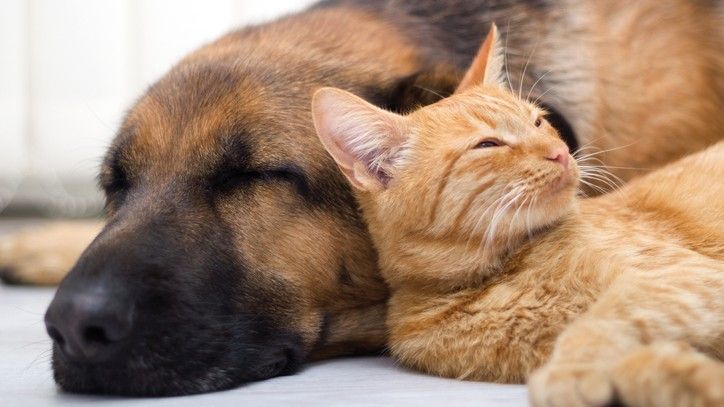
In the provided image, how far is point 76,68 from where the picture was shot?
4.53 m

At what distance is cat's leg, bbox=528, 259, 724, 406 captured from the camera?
1.21 meters

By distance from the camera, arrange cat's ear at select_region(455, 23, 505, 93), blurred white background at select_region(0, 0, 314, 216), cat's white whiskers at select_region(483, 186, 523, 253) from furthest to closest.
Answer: blurred white background at select_region(0, 0, 314, 216)
cat's ear at select_region(455, 23, 505, 93)
cat's white whiskers at select_region(483, 186, 523, 253)

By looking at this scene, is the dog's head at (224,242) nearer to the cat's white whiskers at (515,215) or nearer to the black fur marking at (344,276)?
the black fur marking at (344,276)

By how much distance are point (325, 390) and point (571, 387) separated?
18.8 inches

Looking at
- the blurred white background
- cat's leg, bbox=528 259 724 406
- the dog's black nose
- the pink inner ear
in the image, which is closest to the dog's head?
the dog's black nose

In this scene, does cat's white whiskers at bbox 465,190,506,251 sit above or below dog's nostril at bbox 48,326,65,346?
above

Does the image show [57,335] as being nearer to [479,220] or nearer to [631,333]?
[479,220]

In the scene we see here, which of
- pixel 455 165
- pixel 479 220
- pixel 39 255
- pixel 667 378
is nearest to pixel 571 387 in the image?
pixel 667 378

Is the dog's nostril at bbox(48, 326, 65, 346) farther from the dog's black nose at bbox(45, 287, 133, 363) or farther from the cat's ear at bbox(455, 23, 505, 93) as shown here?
the cat's ear at bbox(455, 23, 505, 93)

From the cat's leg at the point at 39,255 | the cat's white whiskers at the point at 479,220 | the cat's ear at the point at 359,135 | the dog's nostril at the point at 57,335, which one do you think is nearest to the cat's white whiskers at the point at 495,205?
the cat's white whiskers at the point at 479,220

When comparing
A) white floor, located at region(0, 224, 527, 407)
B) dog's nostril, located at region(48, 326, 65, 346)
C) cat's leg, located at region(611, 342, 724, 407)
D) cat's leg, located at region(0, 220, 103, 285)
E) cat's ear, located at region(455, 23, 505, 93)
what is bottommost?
cat's leg, located at region(0, 220, 103, 285)

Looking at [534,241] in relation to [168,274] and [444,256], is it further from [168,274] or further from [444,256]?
[168,274]

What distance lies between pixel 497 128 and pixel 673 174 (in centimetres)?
42

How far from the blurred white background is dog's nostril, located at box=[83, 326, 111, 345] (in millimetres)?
3085
